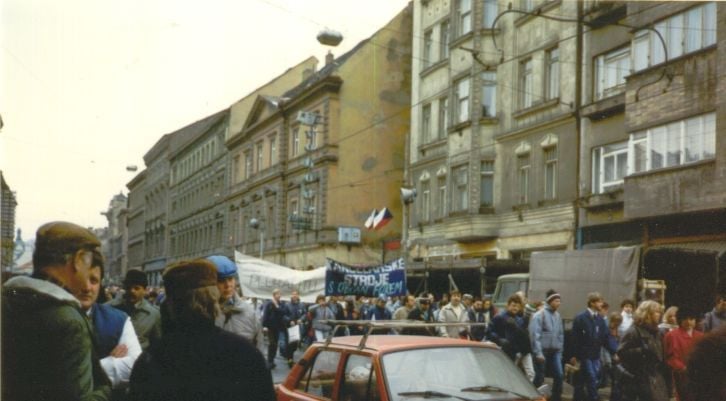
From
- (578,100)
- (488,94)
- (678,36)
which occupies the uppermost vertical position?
(488,94)

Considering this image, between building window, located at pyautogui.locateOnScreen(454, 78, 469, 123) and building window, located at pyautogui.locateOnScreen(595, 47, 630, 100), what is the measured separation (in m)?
7.75

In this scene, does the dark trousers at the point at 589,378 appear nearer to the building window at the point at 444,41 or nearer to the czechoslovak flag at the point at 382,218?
the czechoslovak flag at the point at 382,218

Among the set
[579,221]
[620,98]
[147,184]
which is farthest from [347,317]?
[147,184]

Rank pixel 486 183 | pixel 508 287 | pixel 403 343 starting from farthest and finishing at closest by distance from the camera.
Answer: pixel 486 183 → pixel 508 287 → pixel 403 343

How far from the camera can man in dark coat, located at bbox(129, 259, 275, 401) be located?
3.45 m

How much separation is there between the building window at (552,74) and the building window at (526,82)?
39.4 inches

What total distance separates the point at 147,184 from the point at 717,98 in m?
88.6

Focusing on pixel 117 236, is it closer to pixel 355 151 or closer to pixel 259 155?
pixel 259 155

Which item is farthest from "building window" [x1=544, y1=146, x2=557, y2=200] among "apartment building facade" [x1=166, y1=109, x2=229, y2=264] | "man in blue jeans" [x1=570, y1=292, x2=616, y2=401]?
"apartment building facade" [x1=166, y1=109, x2=229, y2=264]

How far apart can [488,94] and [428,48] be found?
642cm

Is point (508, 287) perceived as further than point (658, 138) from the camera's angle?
No

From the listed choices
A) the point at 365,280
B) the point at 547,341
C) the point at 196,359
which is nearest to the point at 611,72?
the point at 365,280

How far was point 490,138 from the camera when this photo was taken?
34500mm

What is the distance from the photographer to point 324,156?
169ft
